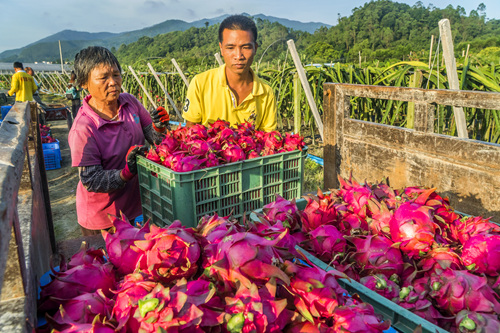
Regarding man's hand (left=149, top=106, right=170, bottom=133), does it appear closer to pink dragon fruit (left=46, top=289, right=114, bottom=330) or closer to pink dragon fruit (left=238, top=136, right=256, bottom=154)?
pink dragon fruit (left=238, top=136, right=256, bottom=154)

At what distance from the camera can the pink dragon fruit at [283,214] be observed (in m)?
1.38

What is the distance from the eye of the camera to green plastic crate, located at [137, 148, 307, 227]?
5.75 feet

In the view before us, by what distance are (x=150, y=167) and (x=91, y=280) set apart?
1082mm

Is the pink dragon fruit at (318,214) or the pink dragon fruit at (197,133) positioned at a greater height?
the pink dragon fruit at (197,133)

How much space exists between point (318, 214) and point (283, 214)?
0.13 m

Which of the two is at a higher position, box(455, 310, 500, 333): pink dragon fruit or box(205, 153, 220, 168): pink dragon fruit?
box(205, 153, 220, 168): pink dragon fruit

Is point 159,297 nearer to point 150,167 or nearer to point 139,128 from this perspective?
point 150,167

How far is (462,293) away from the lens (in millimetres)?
1052

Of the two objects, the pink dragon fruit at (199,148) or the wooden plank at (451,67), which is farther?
the wooden plank at (451,67)

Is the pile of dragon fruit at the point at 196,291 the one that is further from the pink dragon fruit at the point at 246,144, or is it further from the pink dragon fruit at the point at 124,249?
the pink dragon fruit at the point at 246,144

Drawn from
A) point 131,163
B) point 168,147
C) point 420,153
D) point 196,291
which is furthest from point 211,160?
point 420,153

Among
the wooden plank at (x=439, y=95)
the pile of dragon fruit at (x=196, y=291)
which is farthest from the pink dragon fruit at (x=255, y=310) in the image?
the wooden plank at (x=439, y=95)

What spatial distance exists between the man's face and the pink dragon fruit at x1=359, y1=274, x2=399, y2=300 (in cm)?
183

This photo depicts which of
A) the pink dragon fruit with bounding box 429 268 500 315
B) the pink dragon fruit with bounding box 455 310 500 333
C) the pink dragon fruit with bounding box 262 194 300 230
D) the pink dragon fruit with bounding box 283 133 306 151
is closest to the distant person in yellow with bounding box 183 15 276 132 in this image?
the pink dragon fruit with bounding box 283 133 306 151
